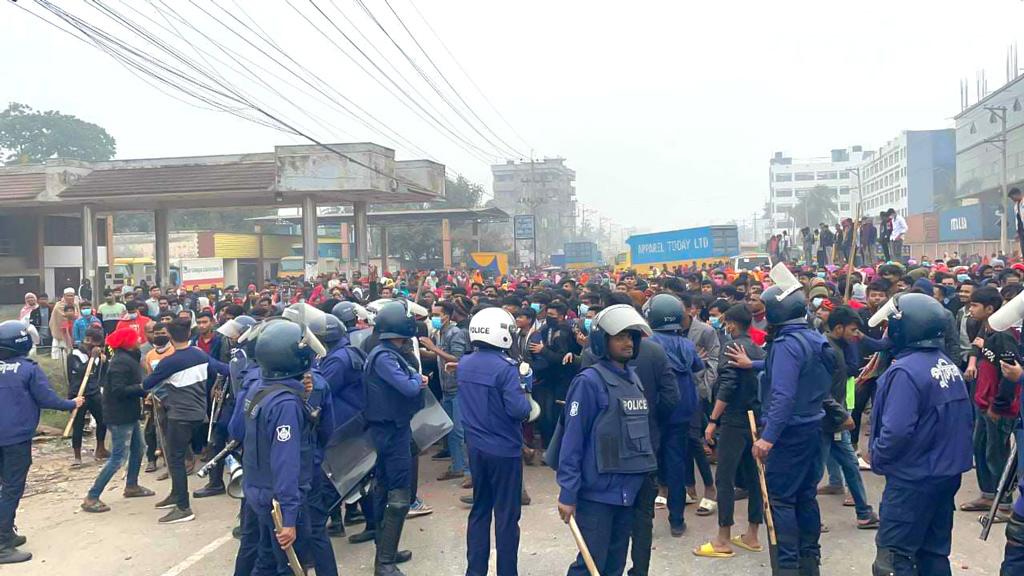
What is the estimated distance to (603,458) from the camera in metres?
4.64

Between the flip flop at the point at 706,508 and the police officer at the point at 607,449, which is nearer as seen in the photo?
the police officer at the point at 607,449

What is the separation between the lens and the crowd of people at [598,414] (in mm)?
4645

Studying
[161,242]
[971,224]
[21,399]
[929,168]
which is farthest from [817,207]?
[21,399]

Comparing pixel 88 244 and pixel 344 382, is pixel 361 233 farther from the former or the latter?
pixel 344 382

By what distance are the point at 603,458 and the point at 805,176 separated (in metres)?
150

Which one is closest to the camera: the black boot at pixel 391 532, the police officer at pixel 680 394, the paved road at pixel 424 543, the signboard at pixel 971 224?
the black boot at pixel 391 532

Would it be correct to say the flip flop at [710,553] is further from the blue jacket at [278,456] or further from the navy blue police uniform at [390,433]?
the blue jacket at [278,456]

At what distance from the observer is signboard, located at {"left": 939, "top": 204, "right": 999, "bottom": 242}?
141 ft

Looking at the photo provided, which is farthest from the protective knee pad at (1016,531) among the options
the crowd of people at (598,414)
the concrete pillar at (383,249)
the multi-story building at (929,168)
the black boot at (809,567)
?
the multi-story building at (929,168)

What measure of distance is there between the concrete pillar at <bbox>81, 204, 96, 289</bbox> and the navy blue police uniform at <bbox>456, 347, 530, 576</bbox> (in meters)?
26.9

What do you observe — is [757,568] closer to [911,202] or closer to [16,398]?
[16,398]

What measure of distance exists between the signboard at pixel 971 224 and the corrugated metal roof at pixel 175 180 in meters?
36.7

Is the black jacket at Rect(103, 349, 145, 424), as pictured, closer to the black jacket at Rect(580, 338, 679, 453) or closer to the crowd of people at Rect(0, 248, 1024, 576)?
the crowd of people at Rect(0, 248, 1024, 576)

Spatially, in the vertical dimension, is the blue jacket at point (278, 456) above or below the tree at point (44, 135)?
below
